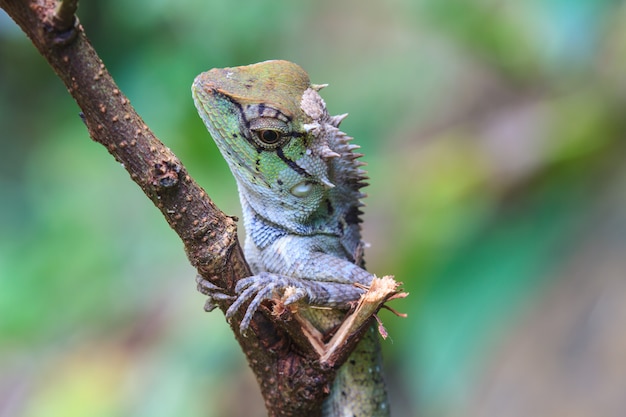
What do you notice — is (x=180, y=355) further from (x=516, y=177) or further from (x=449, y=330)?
Answer: (x=516, y=177)

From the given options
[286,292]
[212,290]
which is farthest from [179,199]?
[286,292]

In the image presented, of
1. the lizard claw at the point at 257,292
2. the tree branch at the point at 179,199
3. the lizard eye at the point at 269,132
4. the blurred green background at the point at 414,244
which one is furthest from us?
the blurred green background at the point at 414,244

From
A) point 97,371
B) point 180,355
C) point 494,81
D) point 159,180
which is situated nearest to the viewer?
point 159,180

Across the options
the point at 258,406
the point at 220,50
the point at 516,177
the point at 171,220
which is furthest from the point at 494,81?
the point at 171,220

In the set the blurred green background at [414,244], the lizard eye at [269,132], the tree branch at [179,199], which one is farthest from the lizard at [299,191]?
the blurred green background at [414,244]

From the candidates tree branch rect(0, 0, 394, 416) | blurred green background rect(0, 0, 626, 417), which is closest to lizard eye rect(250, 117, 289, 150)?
tree branch rect(0, 0, 394, 416)

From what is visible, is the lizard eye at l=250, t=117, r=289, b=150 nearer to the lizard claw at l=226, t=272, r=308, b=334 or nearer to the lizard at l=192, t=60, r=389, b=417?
the lizard at l=192, t=60, r=389, b=417

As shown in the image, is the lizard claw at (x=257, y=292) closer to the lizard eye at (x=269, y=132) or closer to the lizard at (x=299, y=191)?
the lizard at (x=299, y=191)
